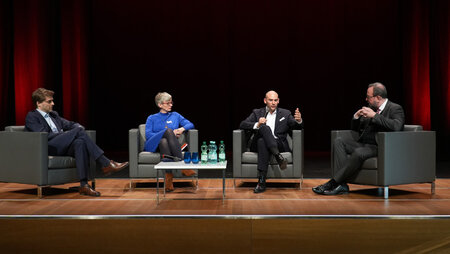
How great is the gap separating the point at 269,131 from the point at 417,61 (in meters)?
3.90

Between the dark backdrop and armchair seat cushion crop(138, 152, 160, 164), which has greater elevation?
the dark backdrop

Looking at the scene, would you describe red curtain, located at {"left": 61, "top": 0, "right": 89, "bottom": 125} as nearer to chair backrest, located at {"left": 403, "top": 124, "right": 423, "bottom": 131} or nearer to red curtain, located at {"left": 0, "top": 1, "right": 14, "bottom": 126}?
red curtain, located at {"left": 0, "top": 1, "right": 14, "bottom": 126}

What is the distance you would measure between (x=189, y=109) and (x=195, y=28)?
1.34 meters

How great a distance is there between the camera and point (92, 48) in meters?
9.32

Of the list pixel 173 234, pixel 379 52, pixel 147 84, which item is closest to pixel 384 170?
pixel 173 234

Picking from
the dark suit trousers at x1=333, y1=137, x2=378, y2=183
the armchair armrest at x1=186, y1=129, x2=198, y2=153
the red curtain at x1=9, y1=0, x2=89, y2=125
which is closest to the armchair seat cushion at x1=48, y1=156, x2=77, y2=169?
the armchair armrest at x1=186, y1=129, x2=198, y2=153

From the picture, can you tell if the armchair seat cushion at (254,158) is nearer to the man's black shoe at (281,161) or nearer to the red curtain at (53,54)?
the man's black shoe at (281,161)

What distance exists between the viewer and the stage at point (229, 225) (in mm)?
3771

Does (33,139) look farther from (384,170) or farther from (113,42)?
(113,42)

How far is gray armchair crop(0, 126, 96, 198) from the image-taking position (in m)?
5.09

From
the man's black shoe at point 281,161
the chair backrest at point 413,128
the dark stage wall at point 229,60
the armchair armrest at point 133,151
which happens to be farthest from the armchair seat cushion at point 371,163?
the dark stage wall at point 229,60

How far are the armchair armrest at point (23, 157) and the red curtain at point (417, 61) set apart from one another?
18.2ft

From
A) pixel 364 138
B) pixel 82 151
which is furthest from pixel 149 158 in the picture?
pixel 364 138

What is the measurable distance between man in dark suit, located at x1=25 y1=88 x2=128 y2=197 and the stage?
1.24ft
